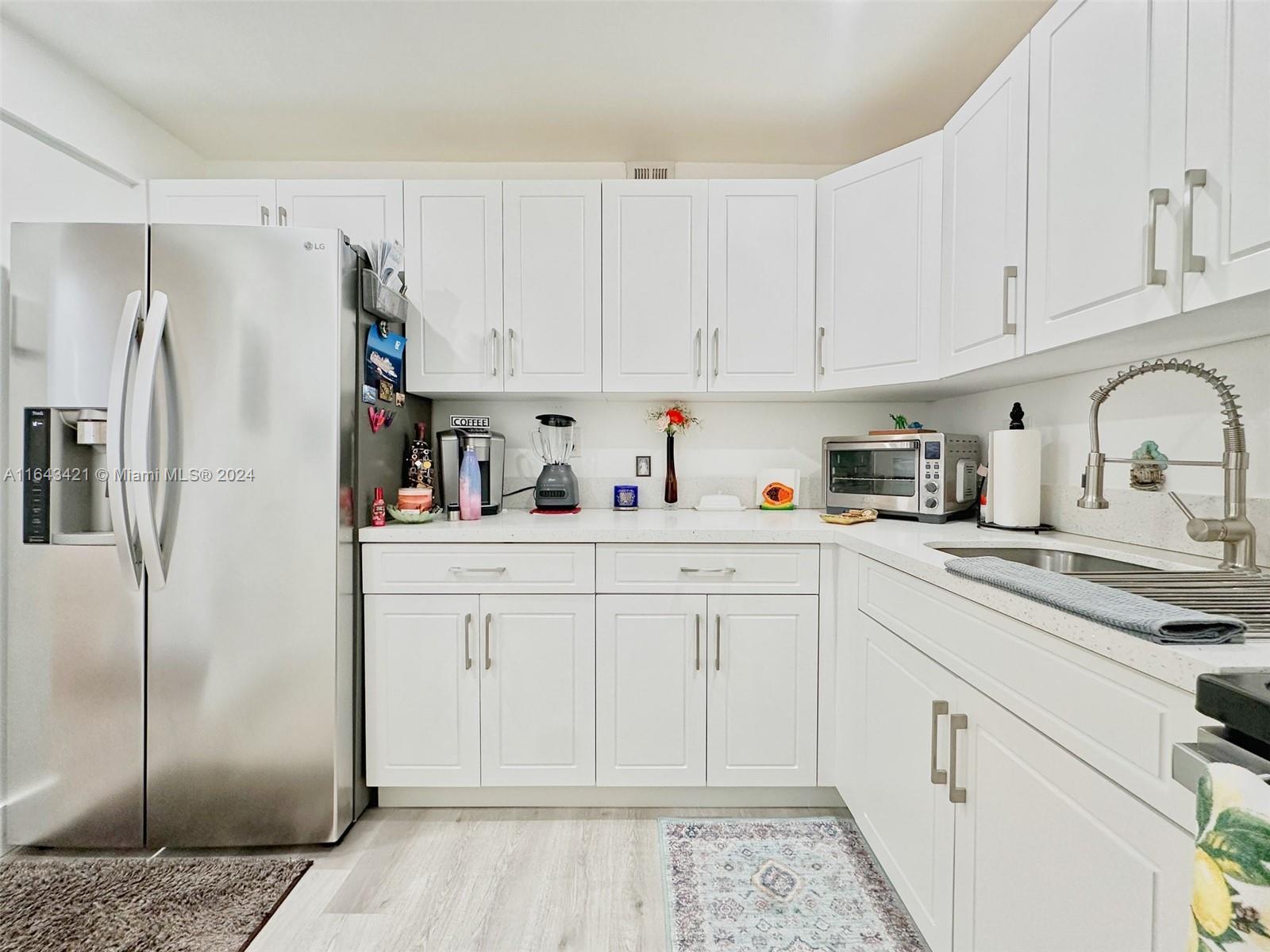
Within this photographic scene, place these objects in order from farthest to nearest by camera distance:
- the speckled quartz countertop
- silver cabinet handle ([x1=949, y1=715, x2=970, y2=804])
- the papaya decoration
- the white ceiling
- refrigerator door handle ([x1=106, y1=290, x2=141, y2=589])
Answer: the papaya decoration < the white ceiling < refrigerator door handle ([x1=106, y1=290, x2=141, y2=589]) < silver cabinet handle ([x1=949, y1=715, x2=970, y2=804]) < the speckled quartz countertop

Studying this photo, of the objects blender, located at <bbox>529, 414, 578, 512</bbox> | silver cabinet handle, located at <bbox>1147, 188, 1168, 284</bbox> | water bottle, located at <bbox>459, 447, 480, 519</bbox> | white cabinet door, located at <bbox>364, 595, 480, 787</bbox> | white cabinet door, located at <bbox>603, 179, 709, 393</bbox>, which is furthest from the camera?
blender, located at <bbox>529, 414, 578, 512</bbox>

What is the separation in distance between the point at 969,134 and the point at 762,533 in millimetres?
→ 1323

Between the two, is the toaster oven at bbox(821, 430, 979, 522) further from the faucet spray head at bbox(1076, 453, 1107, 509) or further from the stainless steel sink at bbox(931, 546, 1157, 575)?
the faucet spray head at bbox(1076, 453, 1107, 509)

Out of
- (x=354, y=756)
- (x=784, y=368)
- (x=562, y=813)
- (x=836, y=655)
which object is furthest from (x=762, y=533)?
(x=354, y=756)

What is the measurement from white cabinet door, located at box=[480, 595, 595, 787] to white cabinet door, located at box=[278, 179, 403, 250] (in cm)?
135

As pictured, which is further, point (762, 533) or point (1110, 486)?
point (762, 533)

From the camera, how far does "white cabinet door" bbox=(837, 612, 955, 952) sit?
1.28 metres

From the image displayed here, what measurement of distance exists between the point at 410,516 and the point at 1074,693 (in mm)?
1841

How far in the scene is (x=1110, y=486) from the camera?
5.50 ft

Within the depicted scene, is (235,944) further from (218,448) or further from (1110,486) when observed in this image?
(1110,486)

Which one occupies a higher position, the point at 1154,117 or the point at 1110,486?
the point at 1154,117

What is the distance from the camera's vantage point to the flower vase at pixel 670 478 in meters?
2.59

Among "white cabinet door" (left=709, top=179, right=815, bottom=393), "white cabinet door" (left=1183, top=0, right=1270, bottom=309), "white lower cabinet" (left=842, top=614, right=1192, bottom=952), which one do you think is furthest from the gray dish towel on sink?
"white cabinet door" (left=709, top=179, right=815, bottom=393)

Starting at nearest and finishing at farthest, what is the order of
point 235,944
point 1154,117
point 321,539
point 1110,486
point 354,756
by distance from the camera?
point 1154,117 < point 235,944 < point 1110,486 < point 321,539 < point 354,756
